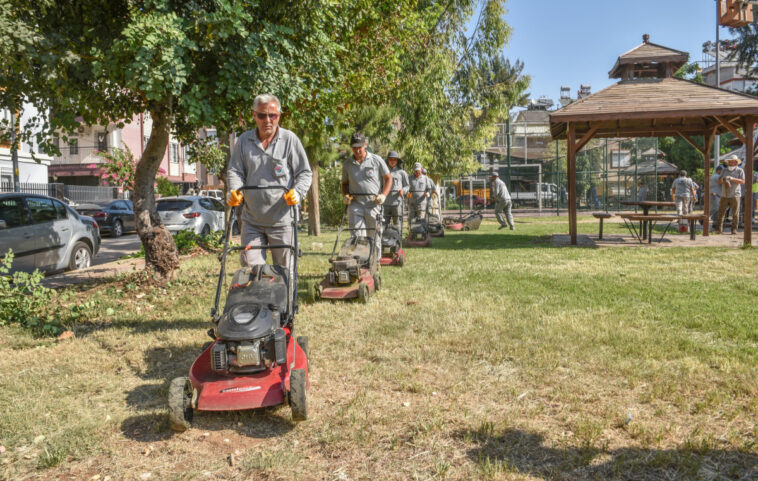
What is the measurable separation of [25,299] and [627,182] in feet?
107

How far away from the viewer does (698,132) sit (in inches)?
681

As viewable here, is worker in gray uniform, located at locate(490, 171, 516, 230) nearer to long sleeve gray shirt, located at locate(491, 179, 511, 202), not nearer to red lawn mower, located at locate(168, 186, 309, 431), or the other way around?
long sleeve gray shirt, located at locate(491, 179, 511, 202)

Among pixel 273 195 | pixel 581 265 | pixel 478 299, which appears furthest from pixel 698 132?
pixel 273 195

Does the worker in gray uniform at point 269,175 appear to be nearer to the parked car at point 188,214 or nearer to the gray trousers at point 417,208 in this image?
the gray trousers at point 417,208

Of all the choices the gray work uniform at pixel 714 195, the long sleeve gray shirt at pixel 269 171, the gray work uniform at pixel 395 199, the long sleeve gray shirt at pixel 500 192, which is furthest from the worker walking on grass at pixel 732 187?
the long sleeve gray shirt at pixel 269 171

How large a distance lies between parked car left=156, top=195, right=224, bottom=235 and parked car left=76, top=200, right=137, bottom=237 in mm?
4935

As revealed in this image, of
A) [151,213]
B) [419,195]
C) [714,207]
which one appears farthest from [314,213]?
[714,207]

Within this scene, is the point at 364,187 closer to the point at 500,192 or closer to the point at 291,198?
the point at 291,198

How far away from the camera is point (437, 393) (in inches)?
170

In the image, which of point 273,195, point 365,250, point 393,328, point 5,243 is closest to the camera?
point 273,195

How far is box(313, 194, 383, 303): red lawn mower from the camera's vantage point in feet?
24.0

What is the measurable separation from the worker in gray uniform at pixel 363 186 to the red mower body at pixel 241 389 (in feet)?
15.1

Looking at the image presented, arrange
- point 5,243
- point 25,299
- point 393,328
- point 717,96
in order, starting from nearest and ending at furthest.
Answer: point 393,328 < point 25,299 < point 5,243 < point 717,96

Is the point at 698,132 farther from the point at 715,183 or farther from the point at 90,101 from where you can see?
the point at 90,101
